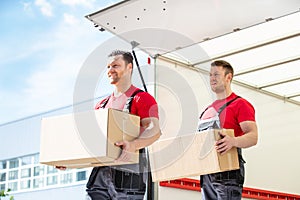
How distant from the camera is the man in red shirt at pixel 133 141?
7.33ft

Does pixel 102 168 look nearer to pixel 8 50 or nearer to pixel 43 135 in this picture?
pixel 43 135

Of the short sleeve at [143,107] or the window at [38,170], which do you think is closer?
the short sleeve at [143,107]

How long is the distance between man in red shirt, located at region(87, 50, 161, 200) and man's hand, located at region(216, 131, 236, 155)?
25 cm

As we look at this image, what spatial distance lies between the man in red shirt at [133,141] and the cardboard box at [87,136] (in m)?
0.07

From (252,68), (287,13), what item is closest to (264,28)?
(287,13)

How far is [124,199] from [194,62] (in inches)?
72.7

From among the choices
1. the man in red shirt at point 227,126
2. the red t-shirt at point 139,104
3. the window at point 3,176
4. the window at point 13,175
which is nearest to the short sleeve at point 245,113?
the man in red shirt at point 227,126

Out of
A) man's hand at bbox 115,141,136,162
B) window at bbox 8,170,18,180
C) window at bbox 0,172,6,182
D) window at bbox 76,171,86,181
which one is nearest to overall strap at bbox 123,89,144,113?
man's hand at bbox 115,141,136,162

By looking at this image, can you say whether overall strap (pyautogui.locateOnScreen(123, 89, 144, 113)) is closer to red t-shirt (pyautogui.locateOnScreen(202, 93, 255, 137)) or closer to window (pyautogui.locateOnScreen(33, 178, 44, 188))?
red t-shirt (pyautogui.locateOnScreen(202, 93, 255, 137))

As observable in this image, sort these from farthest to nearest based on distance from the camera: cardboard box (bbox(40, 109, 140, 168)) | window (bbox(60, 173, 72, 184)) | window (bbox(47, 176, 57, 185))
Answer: window (bbox(47, 176, 57, 185)) < window (bbox(60, 173, 72, 184)) < cardboard box (bbox(40, 109, 140, 168))

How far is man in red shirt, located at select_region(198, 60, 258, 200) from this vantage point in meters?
2.29

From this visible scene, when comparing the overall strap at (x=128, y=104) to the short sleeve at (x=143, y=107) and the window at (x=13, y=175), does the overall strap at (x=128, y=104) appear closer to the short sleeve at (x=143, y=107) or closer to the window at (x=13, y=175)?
the short sleeve at (x=143, y=107)

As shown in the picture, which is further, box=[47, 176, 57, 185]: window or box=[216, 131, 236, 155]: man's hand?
box=[47, 176, 57, 185]: window

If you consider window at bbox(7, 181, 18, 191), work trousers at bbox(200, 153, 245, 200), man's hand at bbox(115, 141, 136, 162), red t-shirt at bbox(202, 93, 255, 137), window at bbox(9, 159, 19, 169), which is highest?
red t-shirt at bbox(202, 93, 255, 137)
